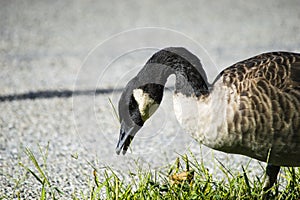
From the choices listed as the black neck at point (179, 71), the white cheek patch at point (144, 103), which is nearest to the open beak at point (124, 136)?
the white cheek patch at point (144, 103)

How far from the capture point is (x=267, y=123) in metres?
3.36

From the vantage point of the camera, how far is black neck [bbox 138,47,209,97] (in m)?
3.58

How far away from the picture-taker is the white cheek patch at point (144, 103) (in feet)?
11.6

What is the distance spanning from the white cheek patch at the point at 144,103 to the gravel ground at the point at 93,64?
0.34 metres

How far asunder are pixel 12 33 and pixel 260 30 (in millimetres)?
4683

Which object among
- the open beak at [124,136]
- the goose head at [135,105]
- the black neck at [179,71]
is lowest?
the open beak at [124,136]

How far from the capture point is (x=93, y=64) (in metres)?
7.97

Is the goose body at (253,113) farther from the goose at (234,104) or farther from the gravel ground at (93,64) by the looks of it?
the gravel ground at (93,64)

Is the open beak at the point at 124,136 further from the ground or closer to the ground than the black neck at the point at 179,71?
closer to the ground

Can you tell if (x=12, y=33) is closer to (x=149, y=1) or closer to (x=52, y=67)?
(x=52, y=67)

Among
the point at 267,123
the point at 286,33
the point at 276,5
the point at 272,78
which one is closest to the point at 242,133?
the point at 267,123

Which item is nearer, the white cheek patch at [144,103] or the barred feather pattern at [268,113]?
the barred feather pattern at [268,113]

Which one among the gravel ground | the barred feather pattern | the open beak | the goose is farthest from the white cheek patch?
the barred feather pattern

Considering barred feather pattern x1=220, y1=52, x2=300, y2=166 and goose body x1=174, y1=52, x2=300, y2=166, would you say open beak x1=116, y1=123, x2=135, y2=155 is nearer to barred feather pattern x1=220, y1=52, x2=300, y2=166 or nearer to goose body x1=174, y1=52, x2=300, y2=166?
goose body x1=174, y1=52, x2=300, y2=166
